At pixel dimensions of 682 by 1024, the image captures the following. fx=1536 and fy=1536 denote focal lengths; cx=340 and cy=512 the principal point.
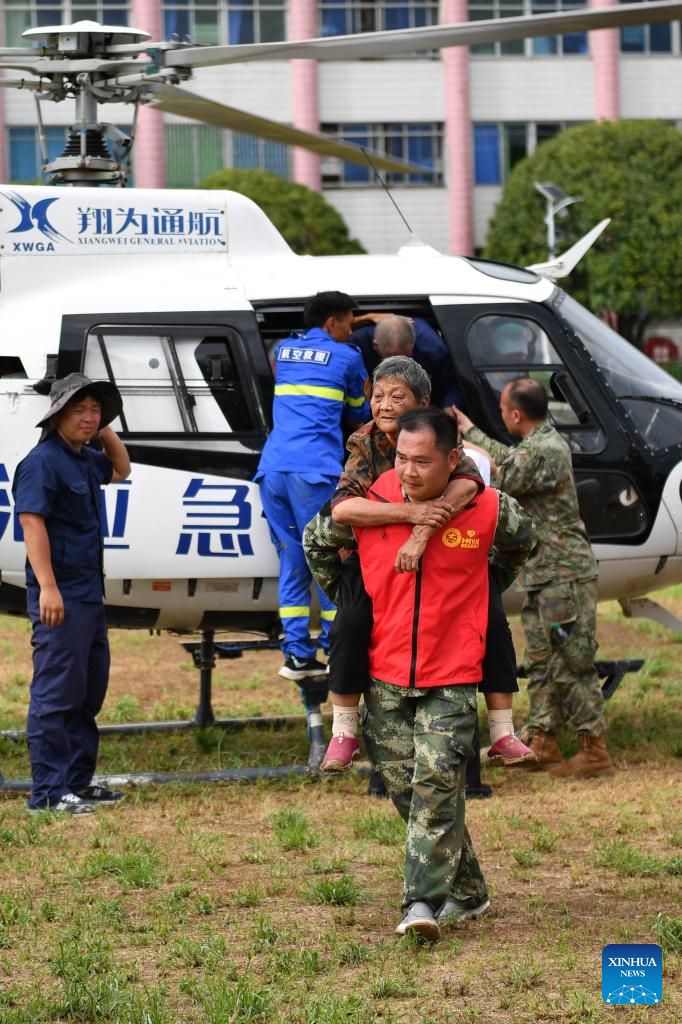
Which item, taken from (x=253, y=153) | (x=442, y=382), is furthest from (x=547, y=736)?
(x=253, y=153)

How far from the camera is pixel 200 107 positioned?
8.61 meters

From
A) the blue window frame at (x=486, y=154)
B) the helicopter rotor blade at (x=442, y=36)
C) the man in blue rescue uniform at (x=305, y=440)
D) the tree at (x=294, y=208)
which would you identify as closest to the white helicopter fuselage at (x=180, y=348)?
the man in blue rescue uniform at (x=305, y=440)

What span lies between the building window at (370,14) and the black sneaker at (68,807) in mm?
35197

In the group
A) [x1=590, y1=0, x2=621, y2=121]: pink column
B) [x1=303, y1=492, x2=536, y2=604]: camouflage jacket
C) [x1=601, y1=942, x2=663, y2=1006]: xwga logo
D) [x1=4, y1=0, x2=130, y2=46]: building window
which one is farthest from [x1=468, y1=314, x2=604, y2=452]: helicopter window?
[x1=590, y1=0, x2=621, y2=121]: pink column

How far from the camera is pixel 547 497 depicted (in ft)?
24.9

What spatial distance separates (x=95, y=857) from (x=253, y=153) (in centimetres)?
3476

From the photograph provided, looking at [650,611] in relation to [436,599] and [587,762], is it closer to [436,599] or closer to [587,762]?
[587,762]

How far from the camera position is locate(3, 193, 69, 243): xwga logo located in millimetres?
7949

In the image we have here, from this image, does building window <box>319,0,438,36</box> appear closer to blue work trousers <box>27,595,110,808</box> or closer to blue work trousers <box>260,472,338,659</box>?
blue work trousers <box>260,472,338,659</box>

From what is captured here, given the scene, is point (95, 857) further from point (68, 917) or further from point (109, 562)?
point (109, 562)

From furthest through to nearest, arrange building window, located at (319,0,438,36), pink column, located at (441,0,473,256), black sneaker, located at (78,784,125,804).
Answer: pink column, located at (441,0,473,256) < building window, located at (319,0,438,36) < black sneaker, located at (78,784,125,804)

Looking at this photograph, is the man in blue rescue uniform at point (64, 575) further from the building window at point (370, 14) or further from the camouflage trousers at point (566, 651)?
the building window at point (370, 14)

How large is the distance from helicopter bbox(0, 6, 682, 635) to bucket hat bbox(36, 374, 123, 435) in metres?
0.58

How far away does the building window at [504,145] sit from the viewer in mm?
41594
